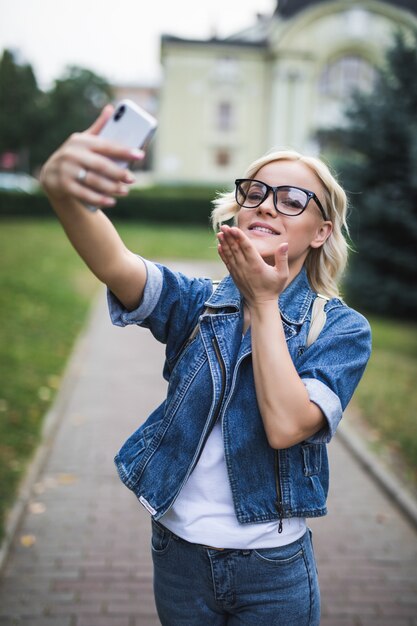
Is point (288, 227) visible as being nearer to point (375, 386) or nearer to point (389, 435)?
point (389, 435)

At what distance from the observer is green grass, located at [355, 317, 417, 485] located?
603 cm

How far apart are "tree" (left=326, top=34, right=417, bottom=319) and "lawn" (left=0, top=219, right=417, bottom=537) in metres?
0.82

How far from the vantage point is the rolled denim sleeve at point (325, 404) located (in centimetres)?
160

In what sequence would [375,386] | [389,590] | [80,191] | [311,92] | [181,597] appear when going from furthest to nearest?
[311,92] → [375,386] → [389,590] → [181,597] → [80,191]

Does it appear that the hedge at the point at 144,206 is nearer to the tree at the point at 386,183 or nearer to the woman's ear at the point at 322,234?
the tree at the point at 386,183

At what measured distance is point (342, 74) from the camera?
34562 mm

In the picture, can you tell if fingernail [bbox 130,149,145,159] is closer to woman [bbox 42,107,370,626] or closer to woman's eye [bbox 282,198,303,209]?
woman [bbox 42,107,370,626]

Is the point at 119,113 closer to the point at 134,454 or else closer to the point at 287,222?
the point at 287,222

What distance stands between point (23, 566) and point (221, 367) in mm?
2773

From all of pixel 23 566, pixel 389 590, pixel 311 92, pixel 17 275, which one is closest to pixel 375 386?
pixel 389 590

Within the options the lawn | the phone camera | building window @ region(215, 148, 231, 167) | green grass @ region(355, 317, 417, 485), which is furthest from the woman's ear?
building window @ region(215, 148, 231, 167)

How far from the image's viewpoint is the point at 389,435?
6242mm

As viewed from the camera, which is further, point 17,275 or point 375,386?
point 17,275

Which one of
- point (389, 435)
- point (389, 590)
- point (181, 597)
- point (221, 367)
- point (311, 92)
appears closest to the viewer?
point (221, 367)
